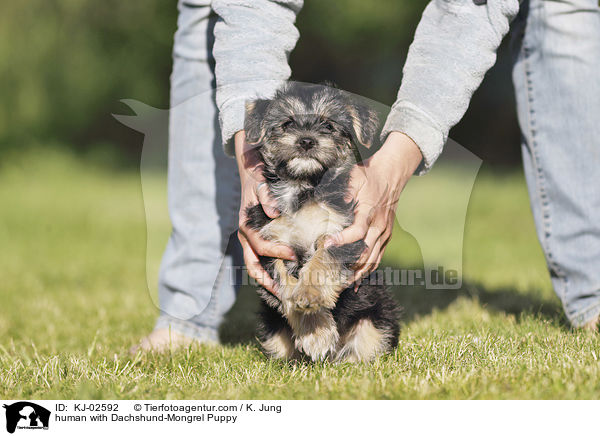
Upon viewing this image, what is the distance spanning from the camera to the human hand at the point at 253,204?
9.87 ft

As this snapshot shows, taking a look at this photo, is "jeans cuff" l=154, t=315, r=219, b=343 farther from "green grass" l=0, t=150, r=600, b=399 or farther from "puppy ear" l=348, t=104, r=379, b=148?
"puppy ear" l=348, t=104, r=379, b=148

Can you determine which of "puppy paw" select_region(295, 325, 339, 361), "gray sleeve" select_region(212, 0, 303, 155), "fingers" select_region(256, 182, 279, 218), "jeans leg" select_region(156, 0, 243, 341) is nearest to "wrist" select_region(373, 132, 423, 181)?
"fingers" select_region(256, 182, 279, 218)

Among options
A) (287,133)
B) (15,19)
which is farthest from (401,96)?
(15,19)

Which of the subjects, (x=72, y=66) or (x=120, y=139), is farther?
(x=120, y=139)

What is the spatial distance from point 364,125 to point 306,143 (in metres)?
0.38

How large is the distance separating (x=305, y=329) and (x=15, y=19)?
13.8 meters

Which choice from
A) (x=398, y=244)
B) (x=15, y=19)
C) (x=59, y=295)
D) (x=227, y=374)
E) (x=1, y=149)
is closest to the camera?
(x=227, y=374)

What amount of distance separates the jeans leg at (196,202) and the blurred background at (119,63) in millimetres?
10511

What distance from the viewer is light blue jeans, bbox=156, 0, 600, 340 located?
3615 millimetres

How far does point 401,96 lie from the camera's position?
10.3ft

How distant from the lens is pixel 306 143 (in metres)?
3.09

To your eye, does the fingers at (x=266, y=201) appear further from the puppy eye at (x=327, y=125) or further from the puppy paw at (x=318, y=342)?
the puppy paw at (x=318, y=342)
